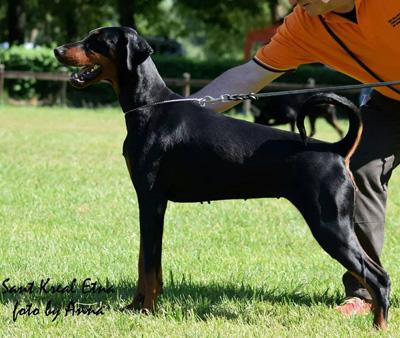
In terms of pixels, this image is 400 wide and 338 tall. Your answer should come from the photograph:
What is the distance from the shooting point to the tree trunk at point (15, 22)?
115 feet

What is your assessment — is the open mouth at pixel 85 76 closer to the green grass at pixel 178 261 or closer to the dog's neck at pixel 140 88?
the dog's neck at pixel 140 88

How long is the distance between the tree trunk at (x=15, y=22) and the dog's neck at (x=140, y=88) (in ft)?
103

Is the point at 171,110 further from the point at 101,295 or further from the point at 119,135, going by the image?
the point at 119,135

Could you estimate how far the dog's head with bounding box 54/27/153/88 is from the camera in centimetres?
469

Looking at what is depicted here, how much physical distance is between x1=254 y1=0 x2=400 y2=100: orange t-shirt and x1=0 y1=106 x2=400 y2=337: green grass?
5.14ft

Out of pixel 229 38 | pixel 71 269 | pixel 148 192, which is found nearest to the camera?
pixel 148 192

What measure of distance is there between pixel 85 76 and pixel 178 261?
6.54ft

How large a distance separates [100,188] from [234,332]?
5074 mm

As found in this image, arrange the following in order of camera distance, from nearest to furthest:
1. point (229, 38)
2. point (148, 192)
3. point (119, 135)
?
1. point (148, 192)
2. point (119, 135)
3. point (229, 38)

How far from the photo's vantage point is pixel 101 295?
16.9 feet

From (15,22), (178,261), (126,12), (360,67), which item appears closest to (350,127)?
(360,67)

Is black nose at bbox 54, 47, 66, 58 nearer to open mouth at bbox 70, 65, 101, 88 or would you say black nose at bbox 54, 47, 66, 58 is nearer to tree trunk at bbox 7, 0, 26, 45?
open mouth at bbox 70, 65, 101, 88

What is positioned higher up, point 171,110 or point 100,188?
point 171,110

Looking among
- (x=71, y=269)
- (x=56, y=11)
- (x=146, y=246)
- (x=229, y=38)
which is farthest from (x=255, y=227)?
(x=229, y=38)
